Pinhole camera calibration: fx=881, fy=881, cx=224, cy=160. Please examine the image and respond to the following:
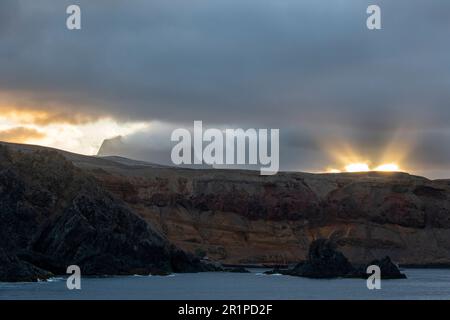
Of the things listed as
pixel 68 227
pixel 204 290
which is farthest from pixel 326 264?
pixel 204 290

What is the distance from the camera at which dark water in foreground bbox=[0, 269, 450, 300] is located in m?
107

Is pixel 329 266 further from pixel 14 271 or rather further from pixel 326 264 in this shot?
pixel 14 271

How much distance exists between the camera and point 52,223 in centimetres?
15700

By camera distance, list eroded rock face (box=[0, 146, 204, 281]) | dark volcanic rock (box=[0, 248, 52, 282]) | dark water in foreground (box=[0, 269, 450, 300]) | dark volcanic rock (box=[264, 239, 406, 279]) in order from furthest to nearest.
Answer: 1. dark volcanic rock (box=[264, 239, 406, 279])
2. eroded rock face (box=[0, 146, 204, 281])
3. dark volcanic rock (box=[0, 248, 52, 282])
4. dark water in foreground (box=[0, 269, 450, 300])

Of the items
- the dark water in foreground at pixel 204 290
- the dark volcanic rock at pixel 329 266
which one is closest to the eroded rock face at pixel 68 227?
the dark water in foreground at pixel 204 290

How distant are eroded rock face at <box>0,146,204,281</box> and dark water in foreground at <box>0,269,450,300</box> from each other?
821 cm

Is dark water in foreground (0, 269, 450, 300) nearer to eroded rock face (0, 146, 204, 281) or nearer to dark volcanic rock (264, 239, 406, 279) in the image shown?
eroded rock face (0, 146, 204, 281)

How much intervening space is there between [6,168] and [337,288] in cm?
6865

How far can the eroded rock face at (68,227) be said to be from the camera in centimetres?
14950

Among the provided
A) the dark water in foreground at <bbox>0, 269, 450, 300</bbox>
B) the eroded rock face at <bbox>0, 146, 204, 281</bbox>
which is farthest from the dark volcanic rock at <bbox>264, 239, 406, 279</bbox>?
the eroded rock face at <bbox>0, 146, 204, 281</bbox>

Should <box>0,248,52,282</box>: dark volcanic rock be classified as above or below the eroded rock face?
below

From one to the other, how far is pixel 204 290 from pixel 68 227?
39.0 meters

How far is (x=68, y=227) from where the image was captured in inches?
6004
